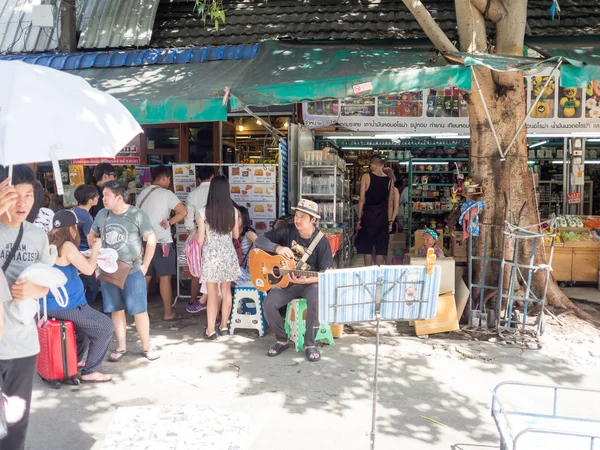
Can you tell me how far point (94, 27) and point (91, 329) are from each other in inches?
240

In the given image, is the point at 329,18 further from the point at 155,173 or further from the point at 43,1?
the point at 43,1

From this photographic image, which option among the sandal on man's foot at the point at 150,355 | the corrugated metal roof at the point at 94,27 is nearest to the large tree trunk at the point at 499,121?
the sandal on man's foot at the point at 150,355

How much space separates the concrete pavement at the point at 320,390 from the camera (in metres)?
3.88

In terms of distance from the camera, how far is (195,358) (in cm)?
544

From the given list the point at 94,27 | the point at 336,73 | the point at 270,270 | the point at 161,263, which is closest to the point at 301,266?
the point at 270,270

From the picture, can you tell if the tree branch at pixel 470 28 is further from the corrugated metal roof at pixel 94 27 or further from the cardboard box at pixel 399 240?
the cardboard box at pixel 399 240

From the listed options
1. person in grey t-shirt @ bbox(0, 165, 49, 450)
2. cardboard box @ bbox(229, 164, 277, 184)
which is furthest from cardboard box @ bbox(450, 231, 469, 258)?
person in grey t-shirt @ bbox(0, 165, 49, 450)

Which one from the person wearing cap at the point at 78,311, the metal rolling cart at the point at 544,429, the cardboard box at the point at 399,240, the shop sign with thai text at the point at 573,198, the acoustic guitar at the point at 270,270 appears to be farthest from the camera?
the cardboard box at the point at 399,240

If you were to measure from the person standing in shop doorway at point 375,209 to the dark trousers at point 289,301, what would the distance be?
3.23 meters

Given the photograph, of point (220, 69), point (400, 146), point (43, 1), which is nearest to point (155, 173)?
point (220, 69)

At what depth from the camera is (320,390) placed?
15.3 feet

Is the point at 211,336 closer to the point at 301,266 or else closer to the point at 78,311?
the point at 301,266

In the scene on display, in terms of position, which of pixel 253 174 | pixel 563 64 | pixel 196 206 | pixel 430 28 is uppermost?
pixel 430 28

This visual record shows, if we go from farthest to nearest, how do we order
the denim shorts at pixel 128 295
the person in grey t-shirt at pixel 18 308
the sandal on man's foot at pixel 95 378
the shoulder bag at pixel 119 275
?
the denim shorts at pixel 128 295 < the shoulder bag at pixel 119 275 < the sandal on man's foot at pixel 95 378 < the person in grey t-shirt at pixel 18 308
